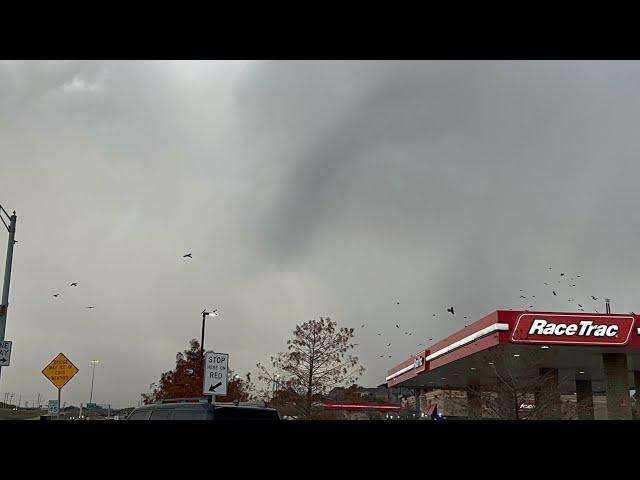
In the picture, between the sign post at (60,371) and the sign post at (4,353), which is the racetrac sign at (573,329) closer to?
the sign post at (60,371)

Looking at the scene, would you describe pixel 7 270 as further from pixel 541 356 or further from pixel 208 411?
pixel 541 356

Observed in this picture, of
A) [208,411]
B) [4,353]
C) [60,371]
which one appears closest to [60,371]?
[60,371]

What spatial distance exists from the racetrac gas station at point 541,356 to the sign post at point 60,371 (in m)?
12.9

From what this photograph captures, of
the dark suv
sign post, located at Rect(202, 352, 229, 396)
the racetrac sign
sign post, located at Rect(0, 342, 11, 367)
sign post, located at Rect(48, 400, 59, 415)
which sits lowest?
sign post, located at Rect(48, 400, 59, 415)

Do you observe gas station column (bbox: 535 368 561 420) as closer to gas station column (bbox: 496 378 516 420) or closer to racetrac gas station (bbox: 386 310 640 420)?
racetrac gas station (bbox: 386 310 640 420)

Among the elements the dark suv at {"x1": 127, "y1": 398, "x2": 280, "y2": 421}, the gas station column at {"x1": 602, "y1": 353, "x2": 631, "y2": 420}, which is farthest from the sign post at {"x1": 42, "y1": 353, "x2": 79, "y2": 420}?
the gas station column at {"x1": 602, "y1": 353, "x2": 631, "y2": 420}

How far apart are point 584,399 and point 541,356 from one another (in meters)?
12.5

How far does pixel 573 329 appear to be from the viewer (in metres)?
29.0

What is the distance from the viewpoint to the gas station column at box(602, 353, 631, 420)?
30.9 meters

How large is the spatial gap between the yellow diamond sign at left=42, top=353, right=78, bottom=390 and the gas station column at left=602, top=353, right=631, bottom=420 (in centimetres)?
2367
